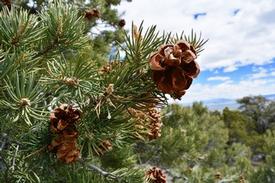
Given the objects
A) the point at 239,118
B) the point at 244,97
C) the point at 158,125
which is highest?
the point at 244,97

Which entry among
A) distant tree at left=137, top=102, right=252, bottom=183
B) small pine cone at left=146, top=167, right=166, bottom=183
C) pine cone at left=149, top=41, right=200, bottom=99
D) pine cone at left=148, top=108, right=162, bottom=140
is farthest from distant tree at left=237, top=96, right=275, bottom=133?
pine cone at left=149, top=41, right=200, bottom=99

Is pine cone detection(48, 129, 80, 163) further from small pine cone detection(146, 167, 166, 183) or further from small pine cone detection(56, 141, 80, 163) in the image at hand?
small pine cone detection(146, 167, 166, 183)

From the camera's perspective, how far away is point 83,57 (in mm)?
892

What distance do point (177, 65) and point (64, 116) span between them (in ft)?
0.96

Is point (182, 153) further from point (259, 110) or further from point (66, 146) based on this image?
point (259, 110)

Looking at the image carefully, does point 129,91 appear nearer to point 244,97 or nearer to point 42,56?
point 42,56

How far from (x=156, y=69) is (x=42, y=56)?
1.13 ft

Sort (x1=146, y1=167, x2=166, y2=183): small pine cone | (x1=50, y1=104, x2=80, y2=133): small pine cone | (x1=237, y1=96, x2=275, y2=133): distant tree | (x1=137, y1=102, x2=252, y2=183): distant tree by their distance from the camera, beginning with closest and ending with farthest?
(x1=50, y1=104, x2=80, y2=133): small pine cone < (x1=146, y1=167, x2=166, y2=183): small pine cone < (x1=137, y1=102, x2=252, y2=183): distant tree < (x1=237, y1=96, x2=275, y2=133): distant tree

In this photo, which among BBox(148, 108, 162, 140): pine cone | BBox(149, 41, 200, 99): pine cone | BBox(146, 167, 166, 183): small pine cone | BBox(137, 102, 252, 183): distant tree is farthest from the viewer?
BBox(137, 102, 252, 183): distant tree

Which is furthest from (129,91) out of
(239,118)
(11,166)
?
(239,118)

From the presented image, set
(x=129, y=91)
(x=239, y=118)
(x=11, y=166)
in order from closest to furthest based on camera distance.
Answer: (x=129, y=91) → (x=11, y=166) → (x=239, y=118)

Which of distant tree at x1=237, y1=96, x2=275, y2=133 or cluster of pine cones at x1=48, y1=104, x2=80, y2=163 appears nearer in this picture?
cluster of pine cones at x1=48, y1=104, x2=80, y2=163

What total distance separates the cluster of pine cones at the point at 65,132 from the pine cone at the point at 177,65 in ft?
0.80

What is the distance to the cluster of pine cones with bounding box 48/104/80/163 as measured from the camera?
3.11 feet
